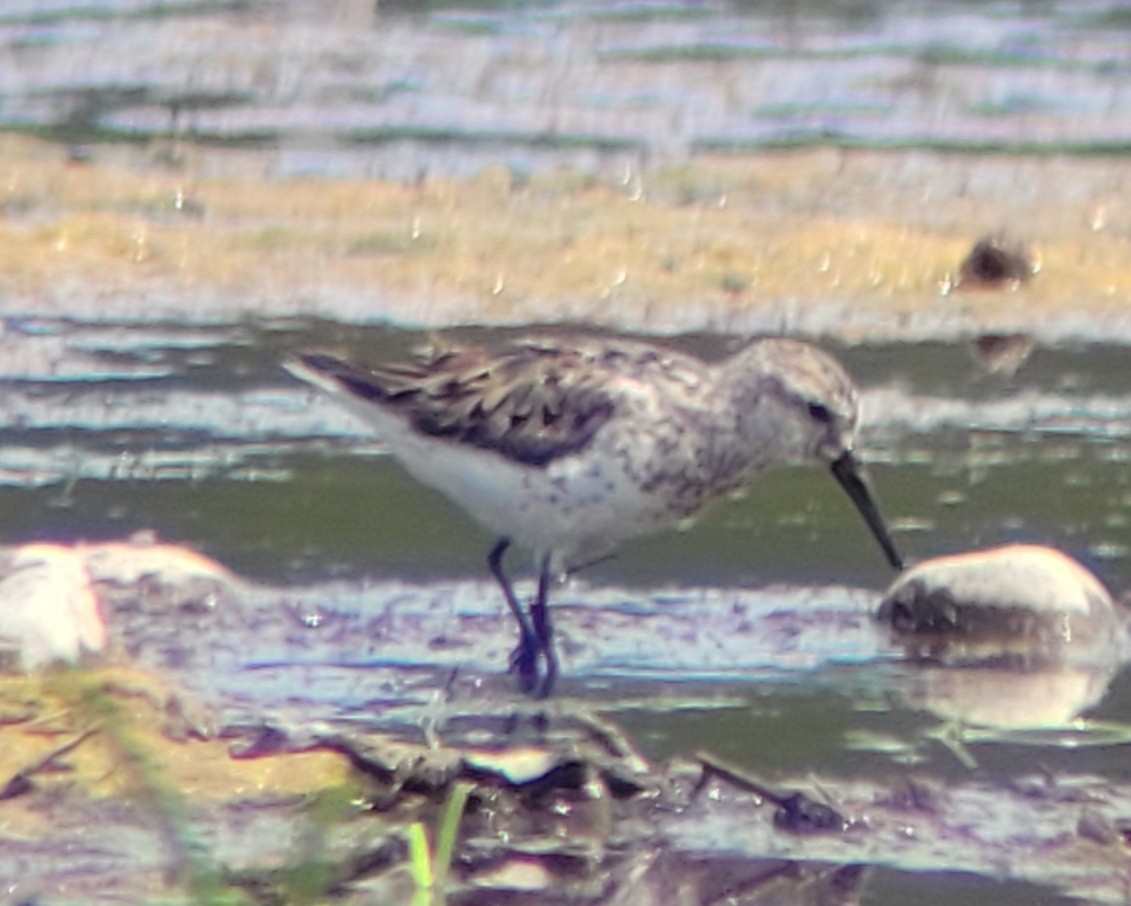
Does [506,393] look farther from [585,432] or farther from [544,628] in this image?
[544,628]

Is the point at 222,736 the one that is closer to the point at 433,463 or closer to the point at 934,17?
the point at 433,463

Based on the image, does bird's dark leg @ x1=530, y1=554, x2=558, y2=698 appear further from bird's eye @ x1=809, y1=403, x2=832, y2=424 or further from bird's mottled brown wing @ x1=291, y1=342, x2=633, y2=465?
bird's eye @ x1=809, y1=403, x2=832, y2=424

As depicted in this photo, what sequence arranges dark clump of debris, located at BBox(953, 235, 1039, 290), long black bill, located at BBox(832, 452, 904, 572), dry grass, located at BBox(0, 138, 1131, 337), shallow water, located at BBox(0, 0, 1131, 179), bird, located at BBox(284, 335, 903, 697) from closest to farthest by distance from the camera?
bird, located at BBox(284, 335, 903, 697), long black bill, located at BBox(832, 452, 904, 572), dry grass, located at BBox(0, 138, 1131, 337), dark clump of debris, located at BBox(953, 235, 1039, 290), shallow water, located at BBox(0, 0, 1131, 179)

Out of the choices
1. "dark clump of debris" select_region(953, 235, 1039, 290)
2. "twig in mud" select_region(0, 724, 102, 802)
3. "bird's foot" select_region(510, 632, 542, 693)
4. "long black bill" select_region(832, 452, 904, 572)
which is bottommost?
"twig in mud" select_region(0, 724, 102, 802)

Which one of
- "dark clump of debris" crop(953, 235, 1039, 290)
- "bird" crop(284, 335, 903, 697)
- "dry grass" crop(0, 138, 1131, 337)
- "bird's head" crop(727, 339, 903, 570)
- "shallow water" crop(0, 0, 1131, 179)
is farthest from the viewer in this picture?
"shallow water" crop(0, 0, 1131, 179)

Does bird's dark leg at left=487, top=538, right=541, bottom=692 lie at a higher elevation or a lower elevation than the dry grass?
lower

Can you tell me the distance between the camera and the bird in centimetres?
648

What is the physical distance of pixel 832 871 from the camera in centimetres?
516

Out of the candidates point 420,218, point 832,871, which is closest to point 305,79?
point 420,218

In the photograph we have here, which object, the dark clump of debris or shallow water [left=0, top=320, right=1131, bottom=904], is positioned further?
the dark clump of debris

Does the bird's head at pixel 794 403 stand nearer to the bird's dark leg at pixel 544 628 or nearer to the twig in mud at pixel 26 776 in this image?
the bird's dark leg at pixel 544 628

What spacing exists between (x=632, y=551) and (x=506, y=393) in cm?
114

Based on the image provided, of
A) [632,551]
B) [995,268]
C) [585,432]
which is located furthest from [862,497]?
[995,268]

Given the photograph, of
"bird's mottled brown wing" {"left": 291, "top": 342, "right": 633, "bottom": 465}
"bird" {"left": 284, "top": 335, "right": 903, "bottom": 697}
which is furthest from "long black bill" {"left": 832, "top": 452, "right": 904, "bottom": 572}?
"bird's mottled brown wing" {"left": 291, "top": 342, "right": 633, "bottom": 465}
